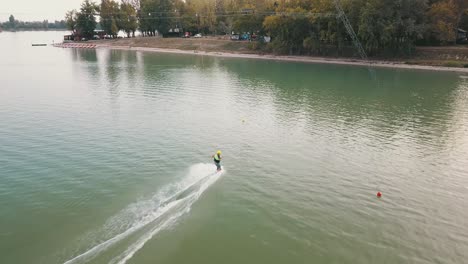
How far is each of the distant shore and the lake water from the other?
4187 cm

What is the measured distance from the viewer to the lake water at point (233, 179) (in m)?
22.5

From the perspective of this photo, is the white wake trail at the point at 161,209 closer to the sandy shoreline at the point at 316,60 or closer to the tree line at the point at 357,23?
the tree line at the point at 357,23

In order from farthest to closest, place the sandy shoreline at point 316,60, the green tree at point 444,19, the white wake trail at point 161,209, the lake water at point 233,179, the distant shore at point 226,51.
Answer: the distant shore at point 226,51
the sandy shoreline at point 316,60
the green tree at point 444,19
the lake water at point 233,179
the white wake trail at point 161,209

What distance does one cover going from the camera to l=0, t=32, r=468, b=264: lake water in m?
22.5

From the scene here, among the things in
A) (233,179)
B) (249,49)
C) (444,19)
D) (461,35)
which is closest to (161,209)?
(233,179)

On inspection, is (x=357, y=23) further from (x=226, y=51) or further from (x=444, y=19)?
(x=226, y=51)

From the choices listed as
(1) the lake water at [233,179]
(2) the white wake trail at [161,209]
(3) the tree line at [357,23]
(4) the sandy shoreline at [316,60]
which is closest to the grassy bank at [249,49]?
(4) the sandy shoreline at [316,60]

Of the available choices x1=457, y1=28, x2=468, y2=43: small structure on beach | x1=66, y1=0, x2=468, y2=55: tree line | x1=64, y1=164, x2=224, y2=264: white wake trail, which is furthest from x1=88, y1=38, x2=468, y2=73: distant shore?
x1=64, y1=164, x2=224, y2=264: white wake trail

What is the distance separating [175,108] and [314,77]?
45.1m

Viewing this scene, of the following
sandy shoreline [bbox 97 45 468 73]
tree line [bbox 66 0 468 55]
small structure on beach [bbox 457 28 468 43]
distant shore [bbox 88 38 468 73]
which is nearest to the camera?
sandy shoreline [bbox 97 45 468 73]

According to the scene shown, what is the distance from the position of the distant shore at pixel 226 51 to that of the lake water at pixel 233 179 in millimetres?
41870

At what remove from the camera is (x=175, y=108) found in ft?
190

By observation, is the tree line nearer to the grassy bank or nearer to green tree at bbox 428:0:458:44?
green tree at bbox 428:0:458:44

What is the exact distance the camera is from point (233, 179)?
A: 104ft
